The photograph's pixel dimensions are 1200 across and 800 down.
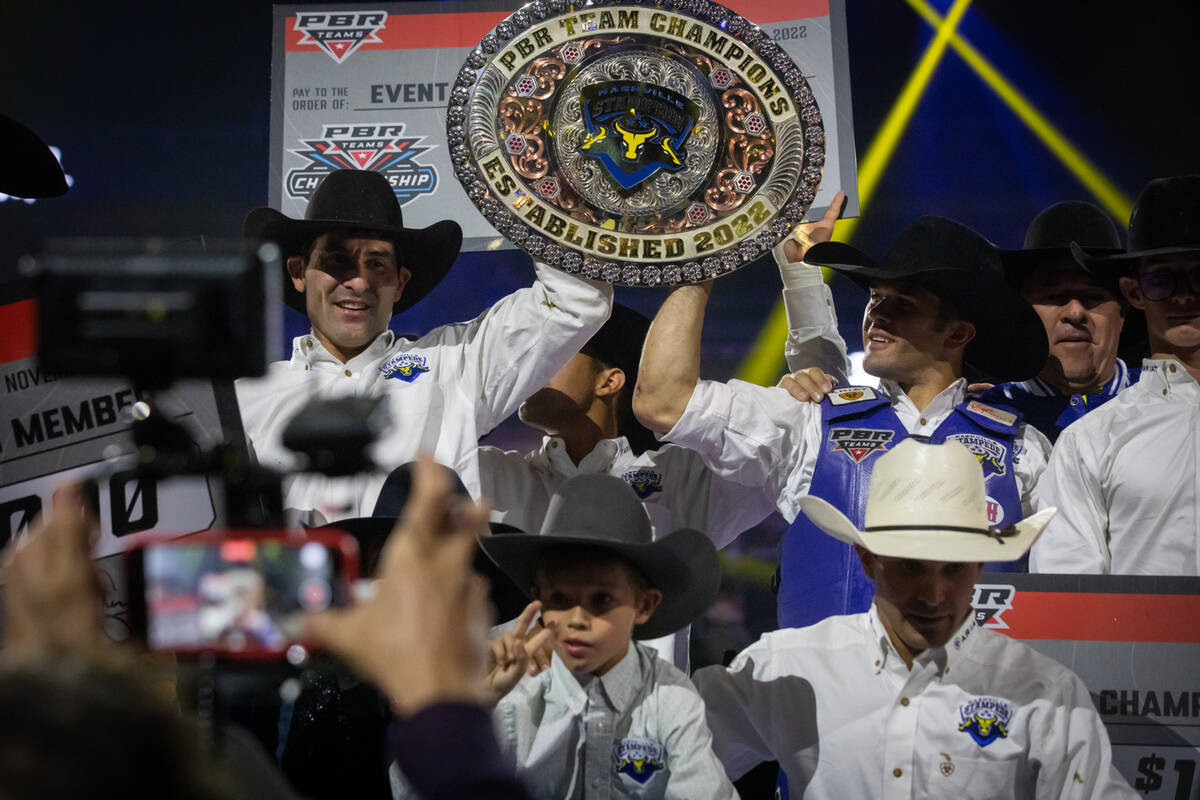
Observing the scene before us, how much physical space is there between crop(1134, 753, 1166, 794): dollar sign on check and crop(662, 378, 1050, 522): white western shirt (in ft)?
2.60

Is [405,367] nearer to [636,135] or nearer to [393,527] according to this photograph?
[393,527]

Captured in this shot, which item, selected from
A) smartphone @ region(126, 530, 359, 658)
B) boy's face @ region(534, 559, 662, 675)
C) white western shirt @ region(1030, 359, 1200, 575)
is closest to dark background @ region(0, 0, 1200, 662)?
white western shirt @ region(1030, 359, 1200, 575)

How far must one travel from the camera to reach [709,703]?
114 inches

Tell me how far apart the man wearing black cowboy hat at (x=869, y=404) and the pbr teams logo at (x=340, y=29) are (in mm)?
1609

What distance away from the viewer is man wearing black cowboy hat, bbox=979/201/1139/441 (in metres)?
4.05

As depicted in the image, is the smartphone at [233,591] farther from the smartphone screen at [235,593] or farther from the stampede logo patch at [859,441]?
the stampede logo patch at [859,441]

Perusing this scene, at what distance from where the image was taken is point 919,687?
2787mm

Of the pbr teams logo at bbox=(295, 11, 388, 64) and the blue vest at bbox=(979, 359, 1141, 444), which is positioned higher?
the pbr teams logo at bbox=(295, 11, 388, 64)

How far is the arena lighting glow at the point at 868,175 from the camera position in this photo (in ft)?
14.4

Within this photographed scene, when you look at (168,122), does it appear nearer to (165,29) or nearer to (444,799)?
(165,29)

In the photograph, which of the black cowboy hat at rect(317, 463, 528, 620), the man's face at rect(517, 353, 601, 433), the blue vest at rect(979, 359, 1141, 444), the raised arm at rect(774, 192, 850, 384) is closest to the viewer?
the black cowboy hat at rect(317, 463, 528, 620)

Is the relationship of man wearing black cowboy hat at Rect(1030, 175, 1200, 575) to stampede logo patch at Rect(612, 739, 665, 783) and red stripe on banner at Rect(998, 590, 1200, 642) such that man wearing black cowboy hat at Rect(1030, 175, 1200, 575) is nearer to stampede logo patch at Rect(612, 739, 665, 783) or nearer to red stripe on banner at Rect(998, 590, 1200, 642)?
red stripe on banner at Rect(998, 590, 1200, 642)

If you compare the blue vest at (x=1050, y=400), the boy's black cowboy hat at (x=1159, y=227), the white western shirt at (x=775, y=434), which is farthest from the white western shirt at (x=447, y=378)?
the boy's black cowboy hat at (x=1159, y=227)

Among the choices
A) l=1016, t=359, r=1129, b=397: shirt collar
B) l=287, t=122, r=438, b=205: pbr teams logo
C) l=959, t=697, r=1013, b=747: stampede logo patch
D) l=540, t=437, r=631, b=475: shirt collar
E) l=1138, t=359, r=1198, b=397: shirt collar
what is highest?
l=287, t=122, r=438, b=205: pbr teams logo
